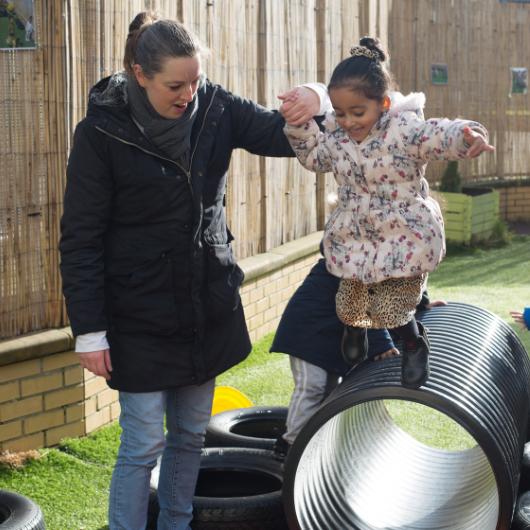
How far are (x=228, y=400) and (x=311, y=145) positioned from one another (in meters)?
2.45

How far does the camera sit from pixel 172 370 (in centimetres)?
379

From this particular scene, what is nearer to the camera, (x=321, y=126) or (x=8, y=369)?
(x=321, y=126)

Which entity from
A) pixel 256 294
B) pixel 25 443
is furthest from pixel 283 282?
pixel 25 443

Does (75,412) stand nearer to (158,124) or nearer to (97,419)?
(97,419)

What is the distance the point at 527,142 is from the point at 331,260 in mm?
11812

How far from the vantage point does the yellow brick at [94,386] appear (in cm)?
559

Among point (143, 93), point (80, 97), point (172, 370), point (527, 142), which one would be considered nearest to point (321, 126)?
point (143, 93)

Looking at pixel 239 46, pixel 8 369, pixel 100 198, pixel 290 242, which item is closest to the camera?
pixel 100 198

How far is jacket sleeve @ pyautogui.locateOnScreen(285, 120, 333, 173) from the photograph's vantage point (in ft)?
13.1

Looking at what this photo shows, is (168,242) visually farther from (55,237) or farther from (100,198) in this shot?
(55,237)

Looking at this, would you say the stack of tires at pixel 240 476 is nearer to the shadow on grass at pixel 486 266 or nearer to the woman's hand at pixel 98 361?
the woman's hand at pixel 98 361

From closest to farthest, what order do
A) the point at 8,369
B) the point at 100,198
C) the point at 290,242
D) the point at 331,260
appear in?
the point at 100,198
the point at 331,260
the point at 8,369
the point at 290,242

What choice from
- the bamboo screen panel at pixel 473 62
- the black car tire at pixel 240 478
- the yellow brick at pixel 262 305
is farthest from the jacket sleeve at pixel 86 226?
the bamboo screen panel at pixel 473 62

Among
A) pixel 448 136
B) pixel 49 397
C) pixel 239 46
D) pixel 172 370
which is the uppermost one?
pixel 239 46
